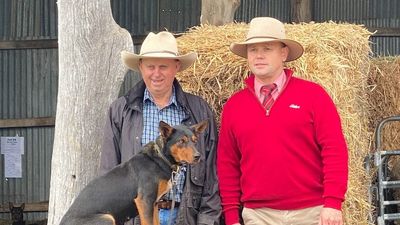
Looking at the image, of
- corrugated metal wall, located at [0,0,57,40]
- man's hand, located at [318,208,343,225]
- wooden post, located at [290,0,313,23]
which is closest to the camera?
man's hand, located at [318,208,343,225]

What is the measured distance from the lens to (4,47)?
11766 mm

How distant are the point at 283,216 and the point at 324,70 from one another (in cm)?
162

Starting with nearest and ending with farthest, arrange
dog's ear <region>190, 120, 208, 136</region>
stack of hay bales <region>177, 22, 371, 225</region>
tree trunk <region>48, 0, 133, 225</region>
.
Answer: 1. dog's ear <region>190, 120, 208, 136</region>
2. tree trunk <region>48, 0, 133, 225</region>
3. stack of hay bales <region>177, 22, 371, 225</region>

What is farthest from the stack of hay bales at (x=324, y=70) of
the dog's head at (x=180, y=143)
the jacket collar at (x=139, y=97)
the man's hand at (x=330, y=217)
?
the man's hand at (x=330, y=217)

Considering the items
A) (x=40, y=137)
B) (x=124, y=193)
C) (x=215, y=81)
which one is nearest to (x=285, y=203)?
(x=124, y=193)

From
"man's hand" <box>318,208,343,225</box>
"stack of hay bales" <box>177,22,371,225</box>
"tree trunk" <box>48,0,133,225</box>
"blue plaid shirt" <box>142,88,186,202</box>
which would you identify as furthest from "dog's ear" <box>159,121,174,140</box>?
"stack of hay bales" <box>177,22,371,225</box>

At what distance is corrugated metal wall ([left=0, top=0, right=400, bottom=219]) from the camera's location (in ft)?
38.9

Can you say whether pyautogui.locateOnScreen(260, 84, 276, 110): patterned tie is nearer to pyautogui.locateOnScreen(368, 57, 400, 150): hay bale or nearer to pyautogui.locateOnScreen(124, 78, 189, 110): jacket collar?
pyautogui.locateOnScreen(124, 78, 189, 110): jacket collar

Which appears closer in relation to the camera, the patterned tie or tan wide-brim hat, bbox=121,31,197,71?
the patterned tie

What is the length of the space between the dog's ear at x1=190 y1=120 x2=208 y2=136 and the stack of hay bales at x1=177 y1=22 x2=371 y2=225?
3.77ft

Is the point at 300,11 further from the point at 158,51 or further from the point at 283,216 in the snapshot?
the point at 283,216

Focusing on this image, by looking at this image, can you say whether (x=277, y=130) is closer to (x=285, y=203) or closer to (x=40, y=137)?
(x=285, y=203)

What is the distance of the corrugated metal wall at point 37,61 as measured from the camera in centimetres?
1184

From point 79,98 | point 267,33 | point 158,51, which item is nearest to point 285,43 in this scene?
point 267,33
